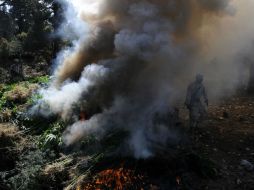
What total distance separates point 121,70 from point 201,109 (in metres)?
3.25

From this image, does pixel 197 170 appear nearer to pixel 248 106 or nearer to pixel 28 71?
pixel 248 106

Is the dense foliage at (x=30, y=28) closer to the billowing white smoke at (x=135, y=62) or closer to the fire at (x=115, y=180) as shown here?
the billowing white smoke at (x=135, y=62)

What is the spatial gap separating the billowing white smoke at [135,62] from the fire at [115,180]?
1809 mm

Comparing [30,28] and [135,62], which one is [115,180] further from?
[30,28]

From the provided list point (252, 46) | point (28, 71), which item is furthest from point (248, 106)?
point (28, 71)

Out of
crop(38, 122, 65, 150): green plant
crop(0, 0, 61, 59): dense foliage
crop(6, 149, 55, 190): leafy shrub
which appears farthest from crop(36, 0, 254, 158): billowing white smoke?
crop(0, 0, 61, 59): dense foliage

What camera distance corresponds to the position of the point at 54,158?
13000 mm

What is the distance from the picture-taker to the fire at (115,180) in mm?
10422

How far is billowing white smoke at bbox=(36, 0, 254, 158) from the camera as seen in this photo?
13.6 metres

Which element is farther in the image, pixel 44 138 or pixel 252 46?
pixel 252 46

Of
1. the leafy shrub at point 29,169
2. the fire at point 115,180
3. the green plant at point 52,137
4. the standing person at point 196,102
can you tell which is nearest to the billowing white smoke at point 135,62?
the green plant at point 52,137

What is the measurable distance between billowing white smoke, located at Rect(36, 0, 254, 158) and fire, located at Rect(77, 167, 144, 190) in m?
1.81

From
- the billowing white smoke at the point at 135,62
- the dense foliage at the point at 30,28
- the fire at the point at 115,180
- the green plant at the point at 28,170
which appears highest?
the dense foliage at the point at 30,28

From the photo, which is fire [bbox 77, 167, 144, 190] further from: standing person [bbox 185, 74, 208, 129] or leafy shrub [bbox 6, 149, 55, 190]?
standing person [bbox 185, 74, 208, 129]
